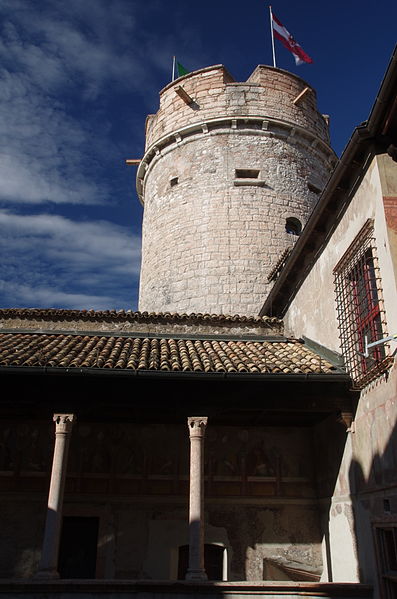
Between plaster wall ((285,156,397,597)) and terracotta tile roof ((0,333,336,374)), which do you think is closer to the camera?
plaster wall ((285,156,397,597))

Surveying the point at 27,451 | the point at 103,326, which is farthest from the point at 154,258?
the point at 27,451

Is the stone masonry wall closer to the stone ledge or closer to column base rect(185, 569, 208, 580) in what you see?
column base rect(185, 569, 208, 580)

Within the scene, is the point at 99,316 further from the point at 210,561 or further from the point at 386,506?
the point at 386,506

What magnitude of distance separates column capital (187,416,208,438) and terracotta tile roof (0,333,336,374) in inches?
27.7

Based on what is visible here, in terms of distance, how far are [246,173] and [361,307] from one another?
9.16 metres

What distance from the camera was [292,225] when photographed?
612 inches

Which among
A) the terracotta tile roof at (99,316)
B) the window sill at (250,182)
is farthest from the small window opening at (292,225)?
the terracotta tile roof at (99,316)

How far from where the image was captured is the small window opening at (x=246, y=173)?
15.4 metres

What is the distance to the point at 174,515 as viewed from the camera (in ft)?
29.0

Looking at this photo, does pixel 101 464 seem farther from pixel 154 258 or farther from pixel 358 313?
pixel 154 258

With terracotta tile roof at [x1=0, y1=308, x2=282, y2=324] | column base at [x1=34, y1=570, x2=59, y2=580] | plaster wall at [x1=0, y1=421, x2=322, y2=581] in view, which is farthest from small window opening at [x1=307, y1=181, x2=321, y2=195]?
column base at [x1=34, y1=570, x2=59, y2=580]

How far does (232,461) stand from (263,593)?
2934mm

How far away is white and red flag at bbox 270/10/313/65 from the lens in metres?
17.5

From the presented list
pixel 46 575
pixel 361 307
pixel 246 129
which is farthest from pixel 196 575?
pixel 246 129
